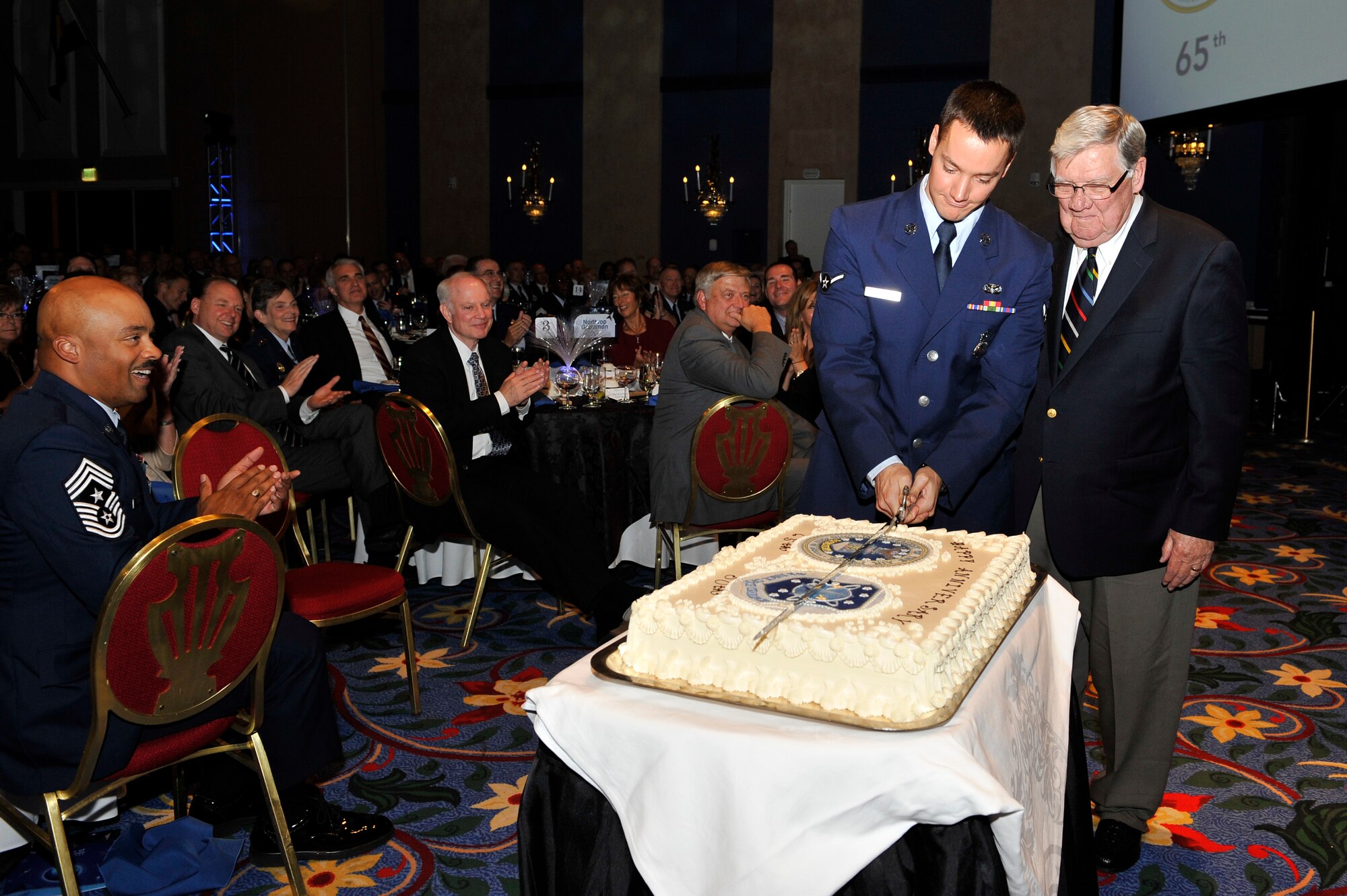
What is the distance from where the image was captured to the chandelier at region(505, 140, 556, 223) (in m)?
13.7

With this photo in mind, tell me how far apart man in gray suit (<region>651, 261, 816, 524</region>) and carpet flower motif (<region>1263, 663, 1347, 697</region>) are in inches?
73.8

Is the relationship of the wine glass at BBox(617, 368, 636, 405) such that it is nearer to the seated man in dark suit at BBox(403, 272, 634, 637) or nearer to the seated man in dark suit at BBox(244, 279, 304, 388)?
the seated man in dark suit at BBox(403, 272, 634, 637)

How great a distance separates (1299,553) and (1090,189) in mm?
3944

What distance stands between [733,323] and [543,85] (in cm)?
1289

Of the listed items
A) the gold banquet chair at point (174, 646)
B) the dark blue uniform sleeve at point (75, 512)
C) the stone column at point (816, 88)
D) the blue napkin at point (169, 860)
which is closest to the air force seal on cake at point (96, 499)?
the dark blue uniform sleeve at point (75, 512)

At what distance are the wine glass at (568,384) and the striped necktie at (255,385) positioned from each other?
1.17m

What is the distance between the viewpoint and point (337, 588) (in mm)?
3057

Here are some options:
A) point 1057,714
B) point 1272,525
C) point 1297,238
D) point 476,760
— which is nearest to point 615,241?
point 1297,238

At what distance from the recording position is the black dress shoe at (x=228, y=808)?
2.59m

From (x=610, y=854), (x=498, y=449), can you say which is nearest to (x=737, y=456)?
(x=498, y=449)

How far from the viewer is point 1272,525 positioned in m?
5.65

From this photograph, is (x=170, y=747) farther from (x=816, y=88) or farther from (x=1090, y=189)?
(x=816, y=88)

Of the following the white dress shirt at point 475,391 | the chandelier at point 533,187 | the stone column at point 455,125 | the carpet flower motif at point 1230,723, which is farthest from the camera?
the stone column at point 455,125

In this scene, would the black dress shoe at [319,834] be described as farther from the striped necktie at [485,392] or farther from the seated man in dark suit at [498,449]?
the striped necktie at [485,392]
